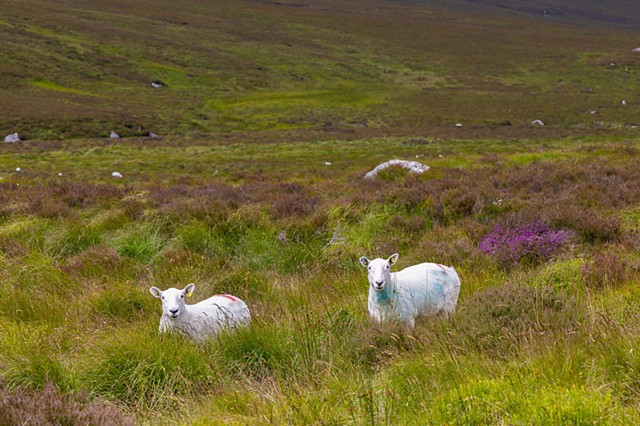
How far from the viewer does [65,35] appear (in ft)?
344

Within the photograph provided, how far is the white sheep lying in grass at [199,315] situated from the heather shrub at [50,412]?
2096 millimetres

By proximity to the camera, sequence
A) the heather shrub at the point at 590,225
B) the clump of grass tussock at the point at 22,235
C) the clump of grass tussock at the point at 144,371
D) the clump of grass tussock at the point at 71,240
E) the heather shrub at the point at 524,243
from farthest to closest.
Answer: the clump of grass tussock at the point at 71,240 < the clump of grass tussock at the point at 22,235 < the heather shrub at the point at 590,225 < the heather shrub at the point at 524,243 < the clump of grass tussock at the point at 144,371

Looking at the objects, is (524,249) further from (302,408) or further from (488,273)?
(302,408)

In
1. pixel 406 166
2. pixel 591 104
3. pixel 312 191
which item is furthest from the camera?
pixel 591 104

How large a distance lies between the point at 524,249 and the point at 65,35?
112245mm

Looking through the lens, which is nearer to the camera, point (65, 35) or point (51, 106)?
point (51, 106)

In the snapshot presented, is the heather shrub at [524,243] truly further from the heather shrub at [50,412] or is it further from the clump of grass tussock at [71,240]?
the clump of grass tussock at [71,240]

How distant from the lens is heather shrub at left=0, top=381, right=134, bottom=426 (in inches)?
150

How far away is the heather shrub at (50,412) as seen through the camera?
382 centimetres

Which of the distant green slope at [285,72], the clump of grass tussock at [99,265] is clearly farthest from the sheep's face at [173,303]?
the distant green slope at [285,72]

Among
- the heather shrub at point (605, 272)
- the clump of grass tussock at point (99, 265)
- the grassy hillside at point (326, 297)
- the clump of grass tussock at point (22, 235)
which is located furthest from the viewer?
the clump of grass tussock at point (22, 235)

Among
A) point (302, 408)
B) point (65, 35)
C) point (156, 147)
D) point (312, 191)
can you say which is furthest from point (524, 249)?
point (65, 35)

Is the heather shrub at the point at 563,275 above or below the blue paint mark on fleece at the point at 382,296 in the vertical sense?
above

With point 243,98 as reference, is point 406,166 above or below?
above
